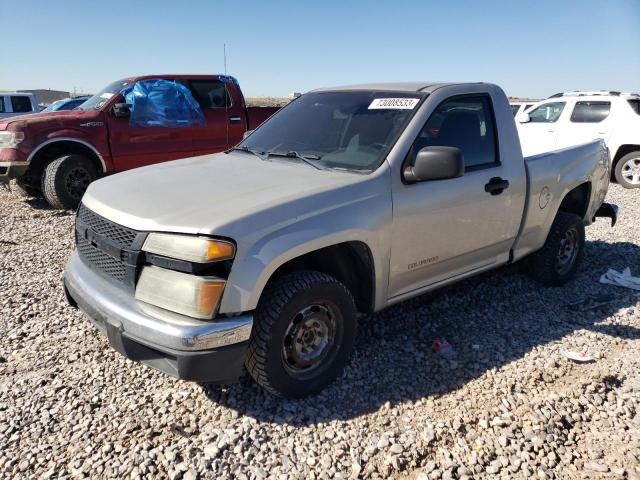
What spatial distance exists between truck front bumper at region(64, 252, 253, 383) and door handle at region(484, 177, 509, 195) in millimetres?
2073

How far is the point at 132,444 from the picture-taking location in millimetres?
2537

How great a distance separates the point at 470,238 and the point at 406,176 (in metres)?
0.84

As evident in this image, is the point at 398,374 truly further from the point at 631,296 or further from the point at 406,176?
the point at 631,296

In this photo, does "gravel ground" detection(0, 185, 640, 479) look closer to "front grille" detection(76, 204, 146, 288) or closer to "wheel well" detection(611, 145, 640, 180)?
"front grille" detection(76, 204, 146, 288)

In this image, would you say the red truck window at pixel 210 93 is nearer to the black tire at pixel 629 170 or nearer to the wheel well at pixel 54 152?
the wheel well at pixel 54 152

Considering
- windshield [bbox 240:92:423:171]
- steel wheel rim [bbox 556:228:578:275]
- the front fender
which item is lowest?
steel wheel rim [bbox 556:228:578:275]

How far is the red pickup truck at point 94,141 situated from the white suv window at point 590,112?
7560mm

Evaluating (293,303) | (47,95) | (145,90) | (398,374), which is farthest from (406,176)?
(47,95)

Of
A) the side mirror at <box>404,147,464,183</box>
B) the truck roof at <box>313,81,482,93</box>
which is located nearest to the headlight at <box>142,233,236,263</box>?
the side mirror at <box>404,147,464,183</box>

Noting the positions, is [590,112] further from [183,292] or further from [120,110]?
[183,292]

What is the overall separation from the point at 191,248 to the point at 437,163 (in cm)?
151

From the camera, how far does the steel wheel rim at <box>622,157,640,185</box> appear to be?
10352mm

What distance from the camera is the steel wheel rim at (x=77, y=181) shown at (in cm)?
725

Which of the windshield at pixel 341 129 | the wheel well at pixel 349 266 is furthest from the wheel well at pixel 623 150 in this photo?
the wheel well at pixel 349 266
